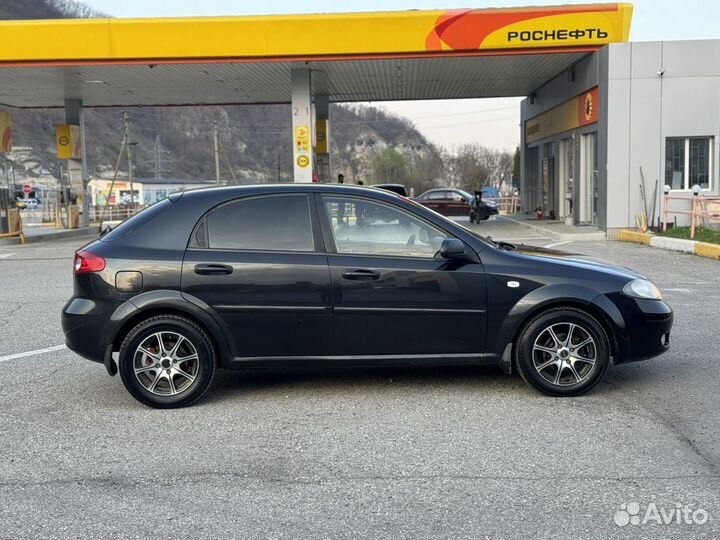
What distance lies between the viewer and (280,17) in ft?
68.5

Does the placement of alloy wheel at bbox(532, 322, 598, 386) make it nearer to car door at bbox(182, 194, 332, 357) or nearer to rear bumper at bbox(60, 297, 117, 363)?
car door at bbox(182, 194, 332, 357)

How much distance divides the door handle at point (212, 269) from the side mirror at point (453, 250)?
158 cm

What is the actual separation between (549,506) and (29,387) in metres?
4.42

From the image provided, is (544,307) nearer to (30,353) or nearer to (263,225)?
(263,225)

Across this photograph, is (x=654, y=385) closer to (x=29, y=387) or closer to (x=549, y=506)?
(x=549, y=506)

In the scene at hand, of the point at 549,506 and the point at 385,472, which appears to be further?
the point at 385,472

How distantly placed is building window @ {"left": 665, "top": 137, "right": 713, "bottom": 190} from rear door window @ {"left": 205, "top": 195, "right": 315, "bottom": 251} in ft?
57.6

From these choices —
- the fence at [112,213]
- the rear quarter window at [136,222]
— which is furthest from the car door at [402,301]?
the fence at [112,213]

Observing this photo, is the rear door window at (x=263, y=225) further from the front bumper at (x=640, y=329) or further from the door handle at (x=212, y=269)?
the front bumper at (x=640, y=329)

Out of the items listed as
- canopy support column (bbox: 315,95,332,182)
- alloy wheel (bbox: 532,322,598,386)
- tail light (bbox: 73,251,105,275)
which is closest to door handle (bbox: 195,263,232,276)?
tail light (bbox: 73,251,105,275)

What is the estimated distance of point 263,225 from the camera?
5.63 metres

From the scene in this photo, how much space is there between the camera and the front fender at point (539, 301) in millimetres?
5453

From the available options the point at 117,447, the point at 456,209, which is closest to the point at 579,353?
the point at 117,447

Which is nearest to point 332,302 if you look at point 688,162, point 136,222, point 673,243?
point 136,222
